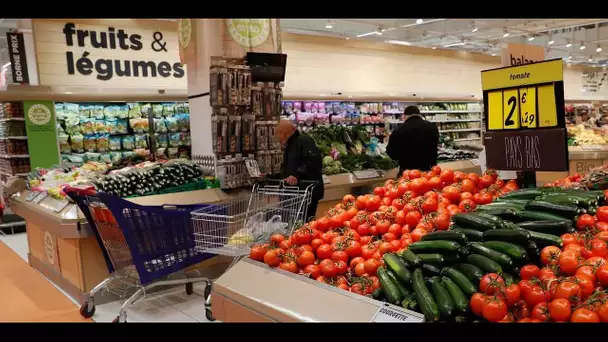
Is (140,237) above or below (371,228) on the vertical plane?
below

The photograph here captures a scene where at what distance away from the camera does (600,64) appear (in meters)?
24.0

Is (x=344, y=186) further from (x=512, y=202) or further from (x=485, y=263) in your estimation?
(x=485, y=263)

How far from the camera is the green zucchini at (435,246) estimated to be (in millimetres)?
1902

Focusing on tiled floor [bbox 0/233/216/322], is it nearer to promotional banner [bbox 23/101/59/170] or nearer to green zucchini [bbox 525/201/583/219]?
green zucchini [bbox 525/201/583/219]

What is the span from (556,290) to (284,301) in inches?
38.9

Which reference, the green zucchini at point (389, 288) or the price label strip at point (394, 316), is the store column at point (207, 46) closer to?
the green zucchini at point (389, 288)

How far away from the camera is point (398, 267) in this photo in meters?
1.93

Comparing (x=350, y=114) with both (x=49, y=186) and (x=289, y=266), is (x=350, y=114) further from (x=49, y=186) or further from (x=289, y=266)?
(x=289, y=266)

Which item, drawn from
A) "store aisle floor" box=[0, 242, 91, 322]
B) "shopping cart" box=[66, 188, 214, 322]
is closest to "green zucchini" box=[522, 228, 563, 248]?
"shopping cart" box=[66, 188, 214, 322]

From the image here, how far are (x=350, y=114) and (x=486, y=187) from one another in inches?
332

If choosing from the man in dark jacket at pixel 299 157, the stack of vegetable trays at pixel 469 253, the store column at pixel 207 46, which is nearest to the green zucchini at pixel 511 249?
the stack of vegetable trays at pixel 469 253

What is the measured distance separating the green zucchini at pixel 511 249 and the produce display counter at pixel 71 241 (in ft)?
11.2

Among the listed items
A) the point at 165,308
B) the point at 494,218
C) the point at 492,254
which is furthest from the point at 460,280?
the point at 165,308

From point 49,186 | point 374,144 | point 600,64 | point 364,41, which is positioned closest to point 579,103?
point 600,64
